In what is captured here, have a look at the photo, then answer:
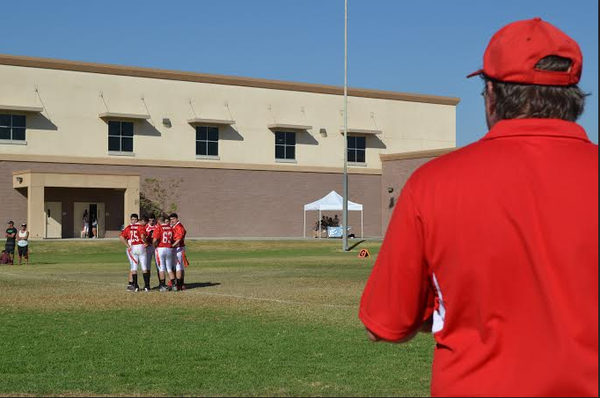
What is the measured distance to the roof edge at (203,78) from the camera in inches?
2222

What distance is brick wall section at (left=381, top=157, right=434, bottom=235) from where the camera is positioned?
6475 centimetres

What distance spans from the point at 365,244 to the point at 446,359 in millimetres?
52498

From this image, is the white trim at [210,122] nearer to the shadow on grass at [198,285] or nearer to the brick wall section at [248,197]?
the brick wall section at [248,197]

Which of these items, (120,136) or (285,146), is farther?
(285,146)

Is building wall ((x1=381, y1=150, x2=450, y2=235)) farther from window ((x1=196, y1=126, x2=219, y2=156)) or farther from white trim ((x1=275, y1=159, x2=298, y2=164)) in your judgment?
window ((x1=196, y1=126, x2=219, y2=156))

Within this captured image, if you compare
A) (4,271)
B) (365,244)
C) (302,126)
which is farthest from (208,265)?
(302,126)

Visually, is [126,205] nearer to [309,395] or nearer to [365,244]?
[365,244]

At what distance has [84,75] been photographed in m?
58.1

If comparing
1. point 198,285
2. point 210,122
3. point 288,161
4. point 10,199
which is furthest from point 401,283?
point 288,161

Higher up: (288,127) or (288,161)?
(288,127)

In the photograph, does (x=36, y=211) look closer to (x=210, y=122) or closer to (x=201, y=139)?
(x=201, y=139)

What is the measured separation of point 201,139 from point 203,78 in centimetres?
379

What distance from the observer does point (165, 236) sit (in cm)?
2284

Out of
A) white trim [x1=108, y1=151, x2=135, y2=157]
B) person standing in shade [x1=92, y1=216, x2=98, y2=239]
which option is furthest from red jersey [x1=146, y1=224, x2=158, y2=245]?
white trim [x1=108, y1=151, x2=135, y2=157]
